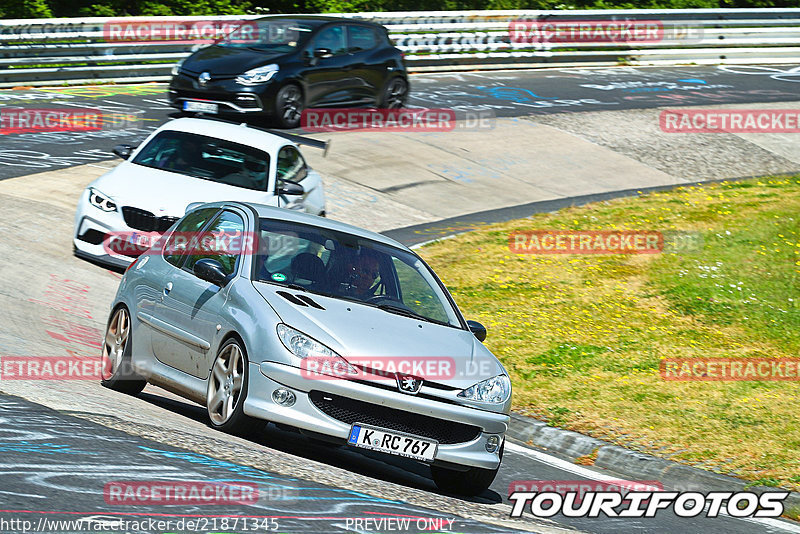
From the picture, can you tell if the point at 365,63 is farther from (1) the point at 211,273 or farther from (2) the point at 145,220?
(1) the point at 211,273

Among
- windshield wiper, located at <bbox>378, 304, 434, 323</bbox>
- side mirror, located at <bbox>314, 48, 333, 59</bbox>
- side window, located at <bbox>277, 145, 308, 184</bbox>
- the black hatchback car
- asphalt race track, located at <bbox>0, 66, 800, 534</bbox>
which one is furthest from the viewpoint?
side mirror, located at <bbox>314, 48, 333, 59</bbox>

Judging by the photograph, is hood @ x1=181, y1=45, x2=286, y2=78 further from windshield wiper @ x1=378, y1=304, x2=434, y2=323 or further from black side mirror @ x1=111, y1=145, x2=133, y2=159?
windshield wiper @ x1=378, y1=304, x2=434, y2=323

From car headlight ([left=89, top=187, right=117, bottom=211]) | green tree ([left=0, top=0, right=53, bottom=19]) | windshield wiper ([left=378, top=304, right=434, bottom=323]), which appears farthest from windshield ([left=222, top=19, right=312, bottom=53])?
windshield wiper ([left=378, top=304, right=434, bottom=323])

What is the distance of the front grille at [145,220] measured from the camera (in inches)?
503

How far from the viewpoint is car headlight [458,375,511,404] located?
735 cm

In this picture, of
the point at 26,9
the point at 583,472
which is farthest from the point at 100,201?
the point at 26,9

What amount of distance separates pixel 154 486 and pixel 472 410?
7.27ft

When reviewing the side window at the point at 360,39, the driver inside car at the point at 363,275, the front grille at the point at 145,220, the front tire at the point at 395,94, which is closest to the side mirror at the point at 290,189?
the front grille at the point at 145,220

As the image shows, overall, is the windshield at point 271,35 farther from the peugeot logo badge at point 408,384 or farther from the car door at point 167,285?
the peugeot logo badge at point 408,384

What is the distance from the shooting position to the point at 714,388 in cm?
1088

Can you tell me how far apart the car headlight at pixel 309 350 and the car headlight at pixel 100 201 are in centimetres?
637

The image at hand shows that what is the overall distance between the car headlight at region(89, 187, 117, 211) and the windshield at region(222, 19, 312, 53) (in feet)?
27.0

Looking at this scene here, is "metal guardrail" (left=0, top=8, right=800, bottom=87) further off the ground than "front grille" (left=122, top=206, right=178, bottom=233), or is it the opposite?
"metal guardrail" (left=0, top=8, right=800, bottom=87)

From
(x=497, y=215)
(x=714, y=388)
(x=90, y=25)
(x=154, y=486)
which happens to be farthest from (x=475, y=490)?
(x=90, y=25)
